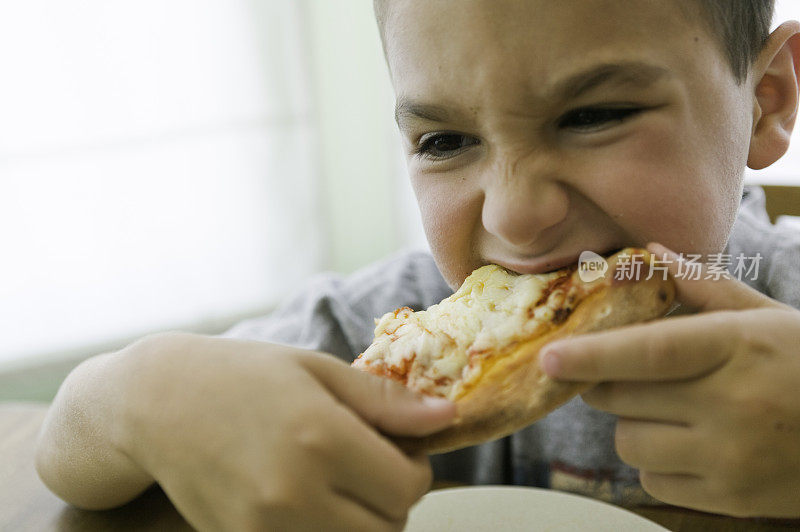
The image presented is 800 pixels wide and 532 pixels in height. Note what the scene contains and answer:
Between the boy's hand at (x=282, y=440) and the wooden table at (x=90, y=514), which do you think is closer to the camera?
the boy's hand at (x=282, y=440)

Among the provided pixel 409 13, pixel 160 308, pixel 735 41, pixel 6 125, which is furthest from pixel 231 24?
pixel 735 41

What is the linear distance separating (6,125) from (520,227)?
1858 mm

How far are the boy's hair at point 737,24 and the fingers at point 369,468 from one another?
52 centimetres

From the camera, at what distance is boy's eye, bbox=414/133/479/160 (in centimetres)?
78

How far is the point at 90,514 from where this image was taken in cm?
86

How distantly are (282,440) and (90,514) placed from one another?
487 millimetres

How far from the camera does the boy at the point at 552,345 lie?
1.77ft

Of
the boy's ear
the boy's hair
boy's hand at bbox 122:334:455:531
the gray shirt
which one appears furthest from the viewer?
the gray shirt

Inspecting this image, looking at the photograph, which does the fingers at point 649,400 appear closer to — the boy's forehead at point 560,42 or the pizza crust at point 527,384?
the pizza crust at point 527,384

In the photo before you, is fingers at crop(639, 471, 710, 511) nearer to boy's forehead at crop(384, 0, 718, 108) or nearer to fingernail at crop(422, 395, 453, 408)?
fingernail at crop(422, 395, 453, 408)

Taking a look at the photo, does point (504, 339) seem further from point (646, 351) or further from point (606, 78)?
point (606, 78)

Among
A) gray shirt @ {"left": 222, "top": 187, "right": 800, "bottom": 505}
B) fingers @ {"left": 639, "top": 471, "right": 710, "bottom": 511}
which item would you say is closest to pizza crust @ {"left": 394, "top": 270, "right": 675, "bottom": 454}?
fingers @ {"left": 639, "top": 471, "right": 710, "bottom": 511}

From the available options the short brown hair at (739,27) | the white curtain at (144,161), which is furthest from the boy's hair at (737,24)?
the white curtain at (144,161)

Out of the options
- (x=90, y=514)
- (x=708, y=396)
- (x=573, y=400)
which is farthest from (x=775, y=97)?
(x=90, y=514)
